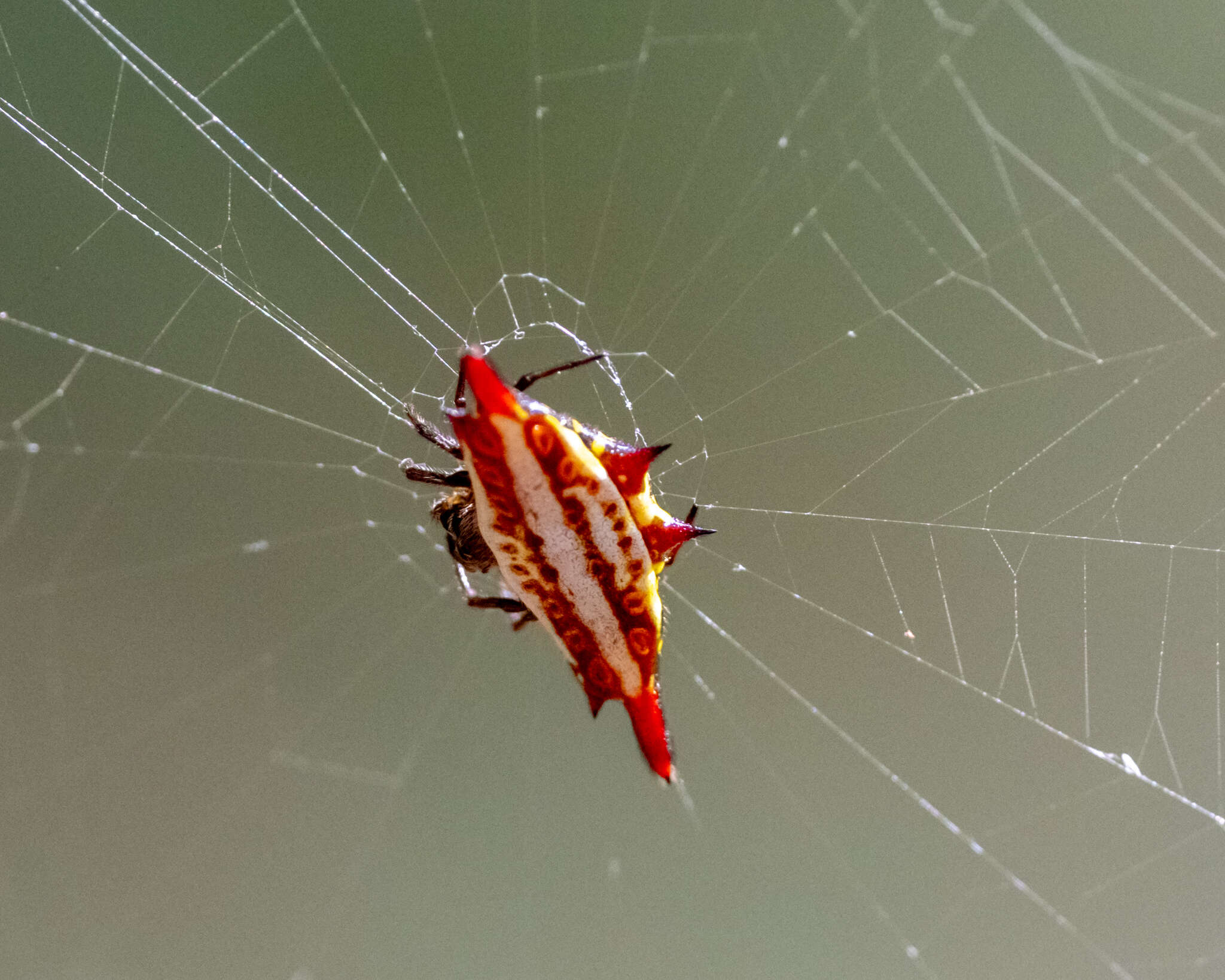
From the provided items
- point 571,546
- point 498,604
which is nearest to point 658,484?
point 498,604

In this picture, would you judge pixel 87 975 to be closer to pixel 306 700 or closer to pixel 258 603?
pixel 306 700

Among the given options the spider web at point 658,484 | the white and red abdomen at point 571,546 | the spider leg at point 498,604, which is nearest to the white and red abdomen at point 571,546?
the white and red abdomen at point 571,546

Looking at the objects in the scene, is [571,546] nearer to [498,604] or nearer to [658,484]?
[498,604]

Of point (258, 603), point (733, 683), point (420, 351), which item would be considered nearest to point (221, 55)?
point (420, 351)

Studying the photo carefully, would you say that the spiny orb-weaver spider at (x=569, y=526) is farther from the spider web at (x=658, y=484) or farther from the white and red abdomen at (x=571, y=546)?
the spider web at (x=658, y=484)

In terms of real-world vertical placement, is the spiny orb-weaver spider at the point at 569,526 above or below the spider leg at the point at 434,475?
below

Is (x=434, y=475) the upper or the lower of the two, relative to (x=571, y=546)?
upper

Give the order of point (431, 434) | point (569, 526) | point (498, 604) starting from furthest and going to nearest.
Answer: point (498, 604)
point (431, 434)
point (569, 526)
